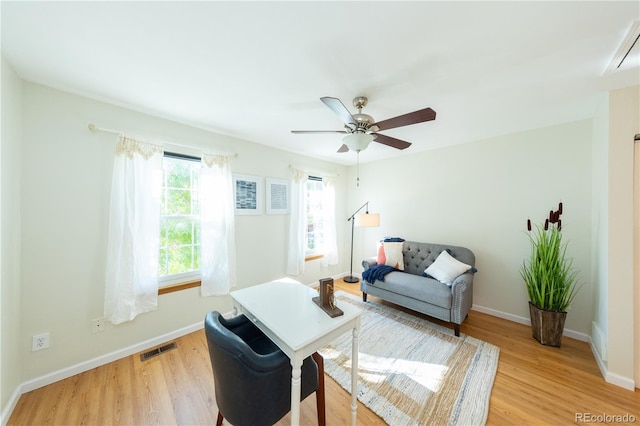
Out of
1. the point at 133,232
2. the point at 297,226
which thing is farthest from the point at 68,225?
the point at 297,226

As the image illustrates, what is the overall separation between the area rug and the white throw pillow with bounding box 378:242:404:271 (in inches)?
32.2

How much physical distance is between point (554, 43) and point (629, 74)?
91cm

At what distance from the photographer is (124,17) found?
1.13 meters

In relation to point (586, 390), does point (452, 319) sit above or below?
above

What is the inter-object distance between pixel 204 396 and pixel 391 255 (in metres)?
2.69

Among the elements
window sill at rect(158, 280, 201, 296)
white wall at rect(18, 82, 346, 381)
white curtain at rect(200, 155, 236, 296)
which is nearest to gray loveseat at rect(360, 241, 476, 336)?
white curtain at rect(200, 155, 236, 296)

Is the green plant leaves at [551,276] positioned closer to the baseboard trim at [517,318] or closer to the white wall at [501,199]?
the white wall at [501,199]

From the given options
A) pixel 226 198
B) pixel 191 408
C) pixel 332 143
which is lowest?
pixel 191 408

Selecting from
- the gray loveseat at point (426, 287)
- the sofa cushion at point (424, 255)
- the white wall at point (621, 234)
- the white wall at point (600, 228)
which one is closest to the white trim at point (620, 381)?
the white wall at point (621, 234)

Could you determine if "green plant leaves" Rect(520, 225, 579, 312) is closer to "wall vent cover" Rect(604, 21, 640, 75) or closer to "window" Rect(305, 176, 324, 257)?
"wall vent cover" Rect(604, 21, 640, 75)

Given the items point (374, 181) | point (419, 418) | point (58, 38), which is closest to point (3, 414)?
point (58, 38)

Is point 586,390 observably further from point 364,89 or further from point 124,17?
point 124,17

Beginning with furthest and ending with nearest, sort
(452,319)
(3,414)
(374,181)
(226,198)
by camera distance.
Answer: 1. (374,181)
2. (226,198)
3. (452,319)
4. (3,414)

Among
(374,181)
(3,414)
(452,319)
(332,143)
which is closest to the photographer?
(3,414)
